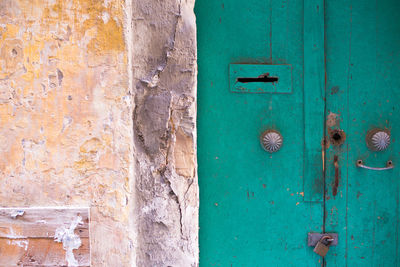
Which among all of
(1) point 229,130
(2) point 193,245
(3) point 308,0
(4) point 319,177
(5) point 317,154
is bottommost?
(2) point 193,245

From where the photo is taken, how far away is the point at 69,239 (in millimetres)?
929

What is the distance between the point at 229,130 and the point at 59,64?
719 mm

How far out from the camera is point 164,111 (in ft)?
3.25

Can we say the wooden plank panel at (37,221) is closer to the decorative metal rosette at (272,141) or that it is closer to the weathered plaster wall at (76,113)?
the weathered plaster wall at (76,113)

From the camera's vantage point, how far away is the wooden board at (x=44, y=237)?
93cm

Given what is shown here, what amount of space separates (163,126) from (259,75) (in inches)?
21.3

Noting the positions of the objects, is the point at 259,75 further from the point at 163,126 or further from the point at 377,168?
the point at 377,168

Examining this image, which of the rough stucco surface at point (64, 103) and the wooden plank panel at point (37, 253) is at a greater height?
the rough stucco surface at point (64, 103)

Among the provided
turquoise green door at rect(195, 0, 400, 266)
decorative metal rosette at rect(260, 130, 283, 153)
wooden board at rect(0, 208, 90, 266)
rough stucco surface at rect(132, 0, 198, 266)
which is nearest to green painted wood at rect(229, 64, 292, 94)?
turquoise green door at rect(195, 0, 400, 266)

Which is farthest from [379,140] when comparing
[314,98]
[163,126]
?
[163,126]

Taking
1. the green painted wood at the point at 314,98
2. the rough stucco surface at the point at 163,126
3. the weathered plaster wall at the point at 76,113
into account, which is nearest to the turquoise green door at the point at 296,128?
the green painted wood at the point at 314,98

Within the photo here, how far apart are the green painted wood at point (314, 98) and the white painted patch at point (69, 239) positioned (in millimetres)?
938

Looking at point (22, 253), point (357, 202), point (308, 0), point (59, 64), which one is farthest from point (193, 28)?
point (357, 202)

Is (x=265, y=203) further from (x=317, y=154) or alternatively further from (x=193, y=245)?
(x=193, y=245)
